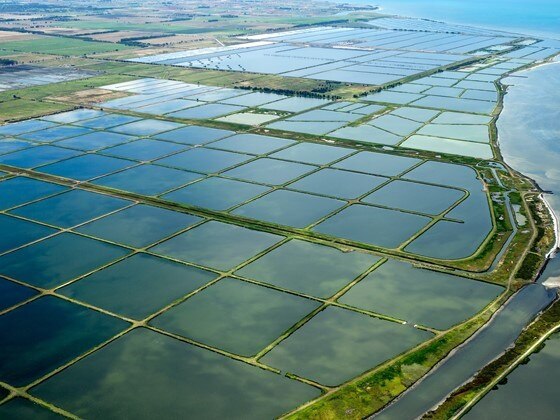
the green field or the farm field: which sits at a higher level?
the green field

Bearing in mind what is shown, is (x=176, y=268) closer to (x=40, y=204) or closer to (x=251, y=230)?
(x=251, y=230)

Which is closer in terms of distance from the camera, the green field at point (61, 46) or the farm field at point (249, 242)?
the farm field at point (249, 242)

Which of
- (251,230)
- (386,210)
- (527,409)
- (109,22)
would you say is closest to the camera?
(527,409)

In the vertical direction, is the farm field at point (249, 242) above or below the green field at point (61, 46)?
below

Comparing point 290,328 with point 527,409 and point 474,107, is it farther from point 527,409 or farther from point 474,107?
point 474,107

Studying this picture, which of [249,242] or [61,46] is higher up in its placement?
[61,46]

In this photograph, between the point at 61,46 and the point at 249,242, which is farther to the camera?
the point at 61,46

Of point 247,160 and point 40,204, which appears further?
point 247,160

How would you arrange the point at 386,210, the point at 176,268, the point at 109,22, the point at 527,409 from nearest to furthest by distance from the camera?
the point at 527,409
the point at 176,268
the point at 386,210
the point at 109,22

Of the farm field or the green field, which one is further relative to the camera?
the green field

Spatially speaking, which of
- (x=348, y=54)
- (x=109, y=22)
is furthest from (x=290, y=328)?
(x=109, y=22)

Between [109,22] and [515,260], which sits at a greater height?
[109,22]
